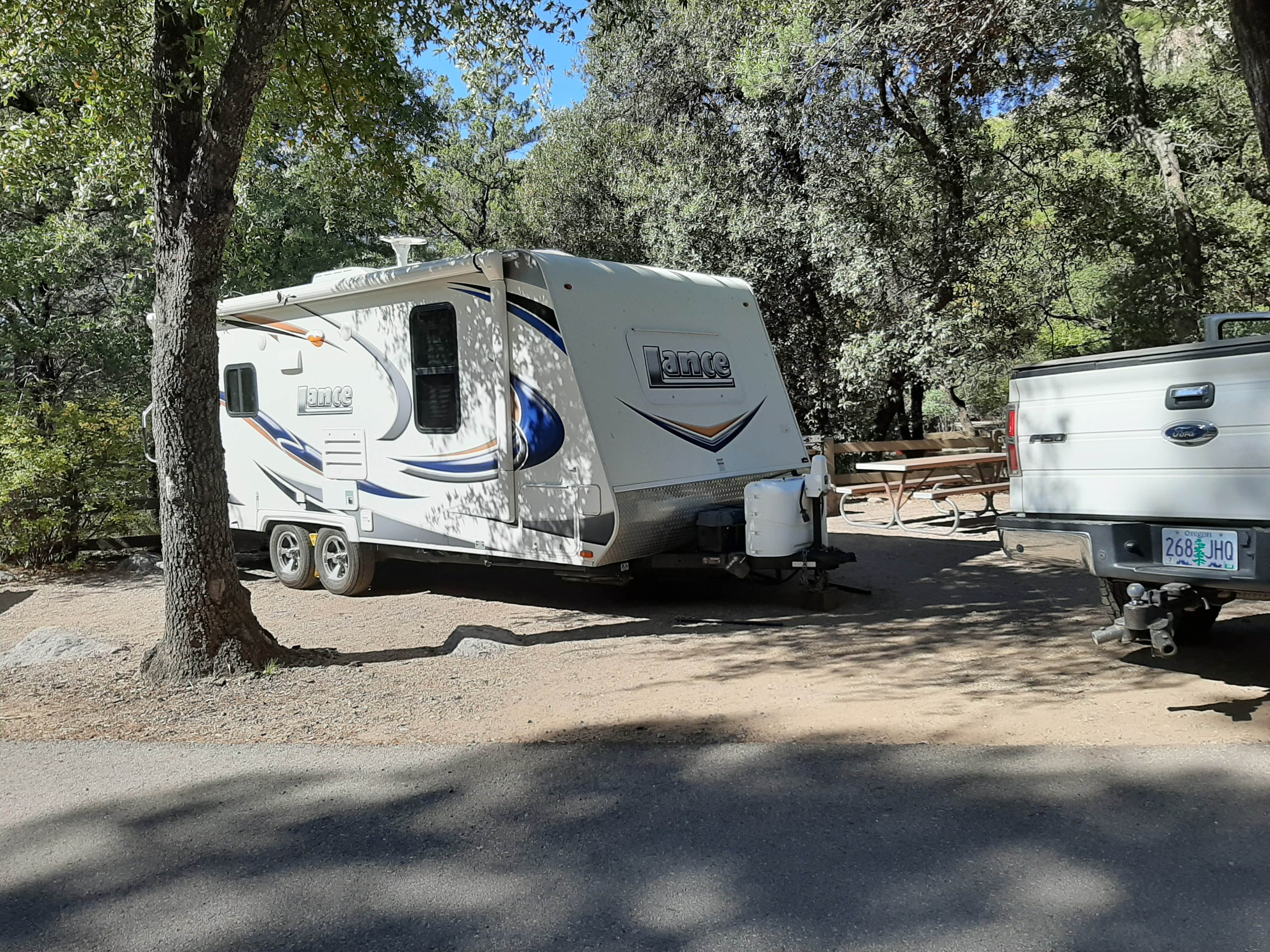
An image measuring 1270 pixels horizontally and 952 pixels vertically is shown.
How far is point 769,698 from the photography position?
5.36 m

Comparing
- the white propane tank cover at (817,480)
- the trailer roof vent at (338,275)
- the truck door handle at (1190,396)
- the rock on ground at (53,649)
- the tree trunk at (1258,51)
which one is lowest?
the rock on ground at (53,649)

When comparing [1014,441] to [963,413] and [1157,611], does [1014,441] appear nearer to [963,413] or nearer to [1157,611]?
[1157,611]

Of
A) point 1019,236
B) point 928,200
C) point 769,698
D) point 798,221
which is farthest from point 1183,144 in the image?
point 769,698

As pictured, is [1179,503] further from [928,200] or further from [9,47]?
[928,200]

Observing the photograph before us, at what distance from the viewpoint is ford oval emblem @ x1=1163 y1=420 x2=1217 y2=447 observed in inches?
177

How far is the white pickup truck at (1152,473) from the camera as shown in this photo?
4406 millimetres

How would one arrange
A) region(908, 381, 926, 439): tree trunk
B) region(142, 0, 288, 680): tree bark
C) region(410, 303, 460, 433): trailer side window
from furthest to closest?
region(908, 381, 926, 439): tree trunk
region(410, 303, 460, 433): trailer side window
region(142, 0, 288, 680): tree bark

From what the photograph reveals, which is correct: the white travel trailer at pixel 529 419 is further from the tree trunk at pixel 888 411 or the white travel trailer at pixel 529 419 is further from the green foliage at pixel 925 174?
the tree trunk at pixel 888 411

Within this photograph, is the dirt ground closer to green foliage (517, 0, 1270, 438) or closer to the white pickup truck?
the white pickup truck

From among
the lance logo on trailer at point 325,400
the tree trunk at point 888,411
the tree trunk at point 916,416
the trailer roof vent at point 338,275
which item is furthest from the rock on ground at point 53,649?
the tree trunk at point 916,416

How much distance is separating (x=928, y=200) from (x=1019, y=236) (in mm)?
1375

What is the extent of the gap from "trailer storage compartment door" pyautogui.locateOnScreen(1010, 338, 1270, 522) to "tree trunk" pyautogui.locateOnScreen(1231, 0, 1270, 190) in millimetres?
2434

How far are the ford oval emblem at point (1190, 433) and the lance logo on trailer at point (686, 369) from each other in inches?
150

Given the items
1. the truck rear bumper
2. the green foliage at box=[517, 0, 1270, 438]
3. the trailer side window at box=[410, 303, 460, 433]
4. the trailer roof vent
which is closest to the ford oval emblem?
the truck rear bumper
